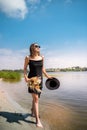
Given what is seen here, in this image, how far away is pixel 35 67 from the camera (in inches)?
254

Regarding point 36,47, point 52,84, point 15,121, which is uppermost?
point 36,47

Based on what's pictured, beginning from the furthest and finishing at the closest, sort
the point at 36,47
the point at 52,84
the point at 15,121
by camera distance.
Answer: the point at 52,84
the point at 15,121
the point at 36,47

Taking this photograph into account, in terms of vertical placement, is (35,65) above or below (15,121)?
above

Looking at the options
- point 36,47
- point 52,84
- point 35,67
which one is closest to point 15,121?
point 52,84

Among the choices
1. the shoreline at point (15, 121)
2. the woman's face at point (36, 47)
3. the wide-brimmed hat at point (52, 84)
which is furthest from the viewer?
the wide-brimmed hat at point (52, 84)

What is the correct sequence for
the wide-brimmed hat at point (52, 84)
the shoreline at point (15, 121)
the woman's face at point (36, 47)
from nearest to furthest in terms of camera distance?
the shoreline at point (15, 121) < the woman's face at point (36, 47) < the wide-brimmed hat at point (52, 84)

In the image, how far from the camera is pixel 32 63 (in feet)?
21.2

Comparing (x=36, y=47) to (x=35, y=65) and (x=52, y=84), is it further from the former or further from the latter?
(x=52, y=84)

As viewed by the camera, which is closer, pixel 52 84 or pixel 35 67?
A: pixel 35 67

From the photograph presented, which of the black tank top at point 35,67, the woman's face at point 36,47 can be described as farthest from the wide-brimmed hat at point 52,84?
the woman's face at point 36,47

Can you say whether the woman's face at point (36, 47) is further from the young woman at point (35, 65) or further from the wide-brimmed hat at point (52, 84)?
the wide-brimmed hat at point (52, 84)

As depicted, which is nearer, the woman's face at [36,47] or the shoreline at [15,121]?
the shoreline at [15,121]

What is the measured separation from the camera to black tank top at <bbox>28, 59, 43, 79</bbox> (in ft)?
21.2

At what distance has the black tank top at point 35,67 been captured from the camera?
645cm
